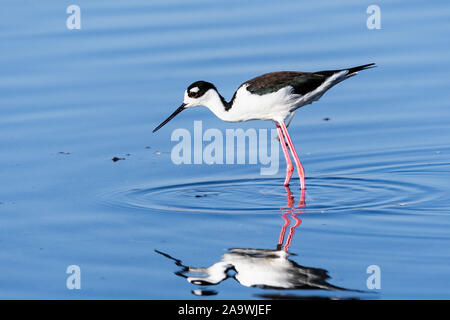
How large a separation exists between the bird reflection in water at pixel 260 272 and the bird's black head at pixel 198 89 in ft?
7.86

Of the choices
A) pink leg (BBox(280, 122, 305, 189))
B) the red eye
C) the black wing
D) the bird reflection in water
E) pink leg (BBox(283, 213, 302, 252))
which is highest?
the black wing

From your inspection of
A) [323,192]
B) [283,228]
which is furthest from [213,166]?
[283,228]

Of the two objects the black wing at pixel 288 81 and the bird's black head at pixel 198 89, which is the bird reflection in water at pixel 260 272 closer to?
the black wing at pixel 288 81

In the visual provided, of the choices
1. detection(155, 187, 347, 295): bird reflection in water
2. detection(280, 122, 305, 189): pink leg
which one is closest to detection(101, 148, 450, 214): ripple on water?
detection(280, 122, 305, 189): pink leg

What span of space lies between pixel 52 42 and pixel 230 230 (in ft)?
20.9

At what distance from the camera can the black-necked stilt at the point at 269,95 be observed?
33.1ft

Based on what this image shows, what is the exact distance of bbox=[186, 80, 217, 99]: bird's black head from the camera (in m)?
10.2

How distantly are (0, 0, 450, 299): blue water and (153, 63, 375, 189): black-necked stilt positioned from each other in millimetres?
634

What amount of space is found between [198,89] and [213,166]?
0.94 metres

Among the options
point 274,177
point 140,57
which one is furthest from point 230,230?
point 140,57

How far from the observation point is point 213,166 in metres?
10.8

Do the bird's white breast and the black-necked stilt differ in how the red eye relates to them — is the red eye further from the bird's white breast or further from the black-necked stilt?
the bird's white breast

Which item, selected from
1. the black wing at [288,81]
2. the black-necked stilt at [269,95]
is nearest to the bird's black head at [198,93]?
the black-necked stilt at [269,95]

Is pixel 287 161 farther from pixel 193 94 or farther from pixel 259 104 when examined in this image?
pixel 193 94
